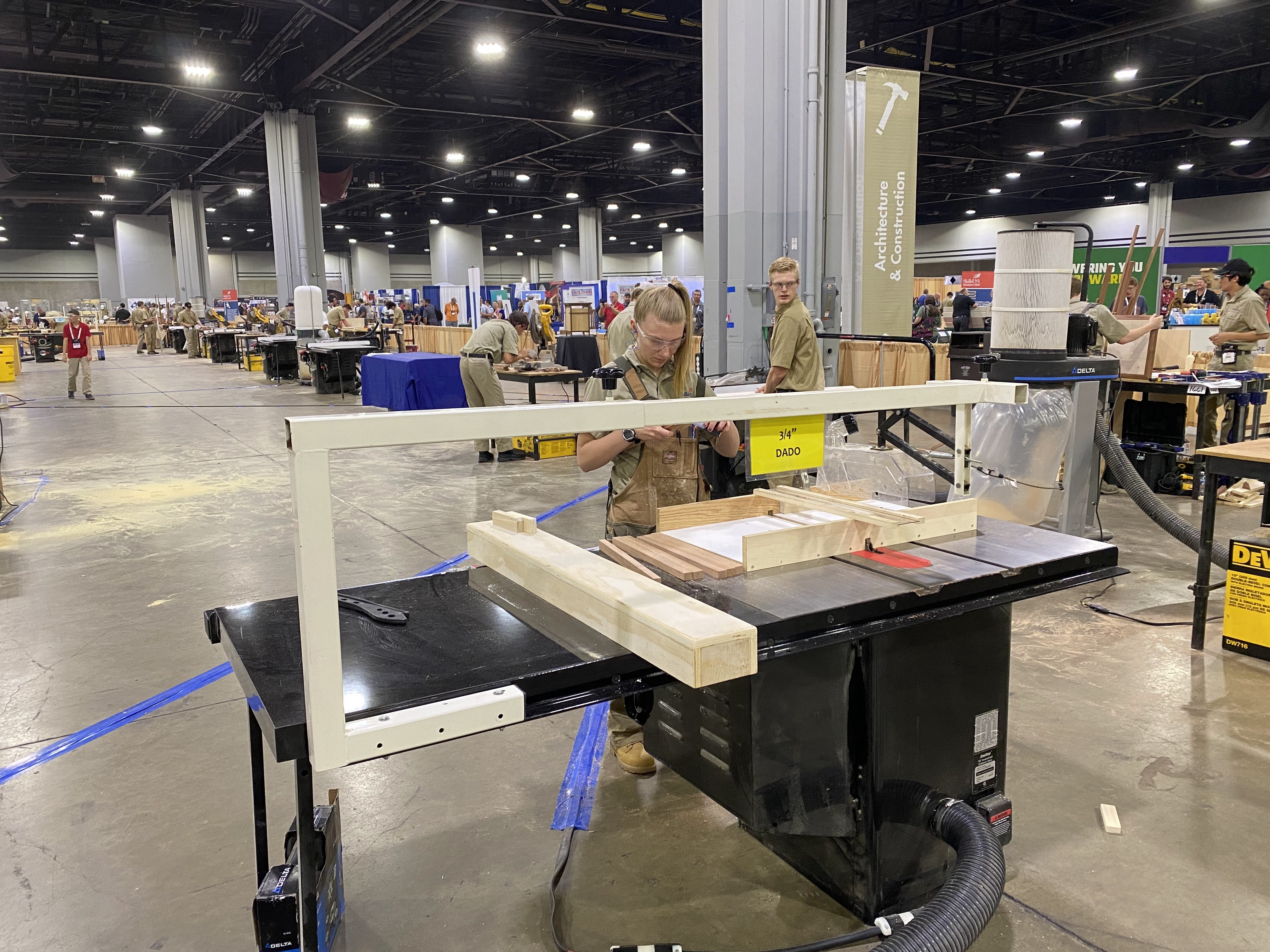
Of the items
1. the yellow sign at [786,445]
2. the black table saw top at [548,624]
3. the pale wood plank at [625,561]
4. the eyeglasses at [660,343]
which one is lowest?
the black table saw top at [548,624]

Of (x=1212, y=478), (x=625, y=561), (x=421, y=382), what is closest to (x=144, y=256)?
(x=421, y=382)

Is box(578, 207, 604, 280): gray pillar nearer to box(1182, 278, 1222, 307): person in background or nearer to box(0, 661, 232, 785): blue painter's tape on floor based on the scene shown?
box(1182, 278, 1222, 307): person in background

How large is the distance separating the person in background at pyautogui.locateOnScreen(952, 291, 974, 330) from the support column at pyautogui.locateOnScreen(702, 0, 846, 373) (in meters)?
7.11

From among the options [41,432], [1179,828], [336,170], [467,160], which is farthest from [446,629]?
[336,170]

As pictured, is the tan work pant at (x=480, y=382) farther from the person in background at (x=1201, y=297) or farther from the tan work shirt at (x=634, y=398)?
the person in background at (x=1201, y=297)

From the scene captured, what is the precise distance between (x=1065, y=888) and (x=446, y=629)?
185cm

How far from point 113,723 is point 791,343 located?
3.87m

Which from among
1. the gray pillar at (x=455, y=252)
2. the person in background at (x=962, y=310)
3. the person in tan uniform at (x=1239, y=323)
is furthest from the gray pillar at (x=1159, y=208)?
the gray pillar at (x=455, y=252)

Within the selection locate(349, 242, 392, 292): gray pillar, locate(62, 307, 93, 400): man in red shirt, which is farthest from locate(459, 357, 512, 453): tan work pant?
locate(349, 242, 392, 292): gray pillar

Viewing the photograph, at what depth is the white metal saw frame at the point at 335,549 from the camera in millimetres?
1348

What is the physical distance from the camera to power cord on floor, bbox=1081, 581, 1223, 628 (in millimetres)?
4449

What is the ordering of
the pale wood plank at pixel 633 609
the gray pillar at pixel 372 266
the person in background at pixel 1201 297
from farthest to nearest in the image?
1. the gray pillar at pixel 372 266
2. the person in background at pixel 1201 297
3. the pale wood plank at pixel 633 609

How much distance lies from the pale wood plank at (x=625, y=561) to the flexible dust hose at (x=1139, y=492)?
3706 mm

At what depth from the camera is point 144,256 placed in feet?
105
